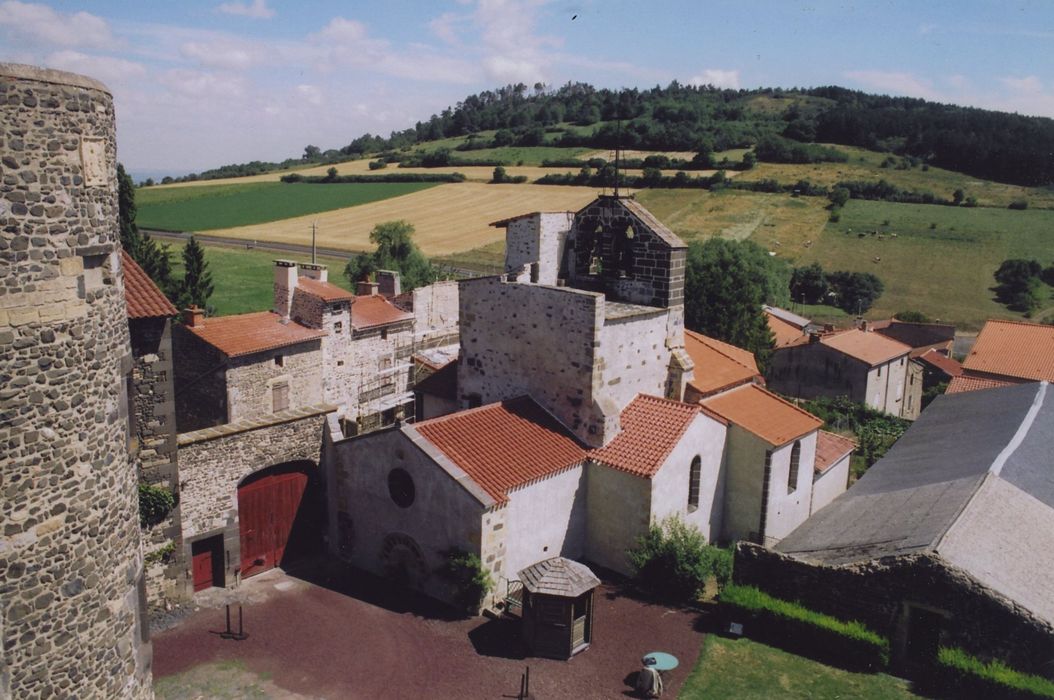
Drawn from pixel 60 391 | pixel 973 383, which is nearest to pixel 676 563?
pixel 60 391

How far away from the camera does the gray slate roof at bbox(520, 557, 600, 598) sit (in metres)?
15.9

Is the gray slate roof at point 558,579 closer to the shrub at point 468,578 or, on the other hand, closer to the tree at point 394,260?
the shrub at point 468,578

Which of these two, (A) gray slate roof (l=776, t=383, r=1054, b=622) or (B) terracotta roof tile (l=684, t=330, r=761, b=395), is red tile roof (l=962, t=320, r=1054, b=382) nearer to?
(A) gray slate roof (l=776, t=383, r=1054, b=622)

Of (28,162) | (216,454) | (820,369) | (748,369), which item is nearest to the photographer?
(28,162)

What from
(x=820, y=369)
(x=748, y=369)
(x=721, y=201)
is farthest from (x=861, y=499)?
(x=721, y=201)

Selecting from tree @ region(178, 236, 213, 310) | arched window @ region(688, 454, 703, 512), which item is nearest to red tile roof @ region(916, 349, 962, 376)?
arched window @ region(688, 454, 703, 512)

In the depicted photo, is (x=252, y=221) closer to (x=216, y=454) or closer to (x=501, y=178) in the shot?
(x=501, y=178)

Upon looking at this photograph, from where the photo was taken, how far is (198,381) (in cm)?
2889

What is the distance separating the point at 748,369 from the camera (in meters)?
25.2

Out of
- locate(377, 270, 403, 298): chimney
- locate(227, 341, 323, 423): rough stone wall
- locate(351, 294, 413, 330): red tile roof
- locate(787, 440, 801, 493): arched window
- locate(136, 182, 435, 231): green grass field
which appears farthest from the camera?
locate(136, 182, 435, 231): green grass field

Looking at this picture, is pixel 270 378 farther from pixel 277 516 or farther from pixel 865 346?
pixel 865 346

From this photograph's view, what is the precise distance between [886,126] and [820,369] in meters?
89.3

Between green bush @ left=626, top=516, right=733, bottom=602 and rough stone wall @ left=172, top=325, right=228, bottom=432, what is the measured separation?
1669 centimetres

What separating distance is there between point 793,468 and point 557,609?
10.6m
